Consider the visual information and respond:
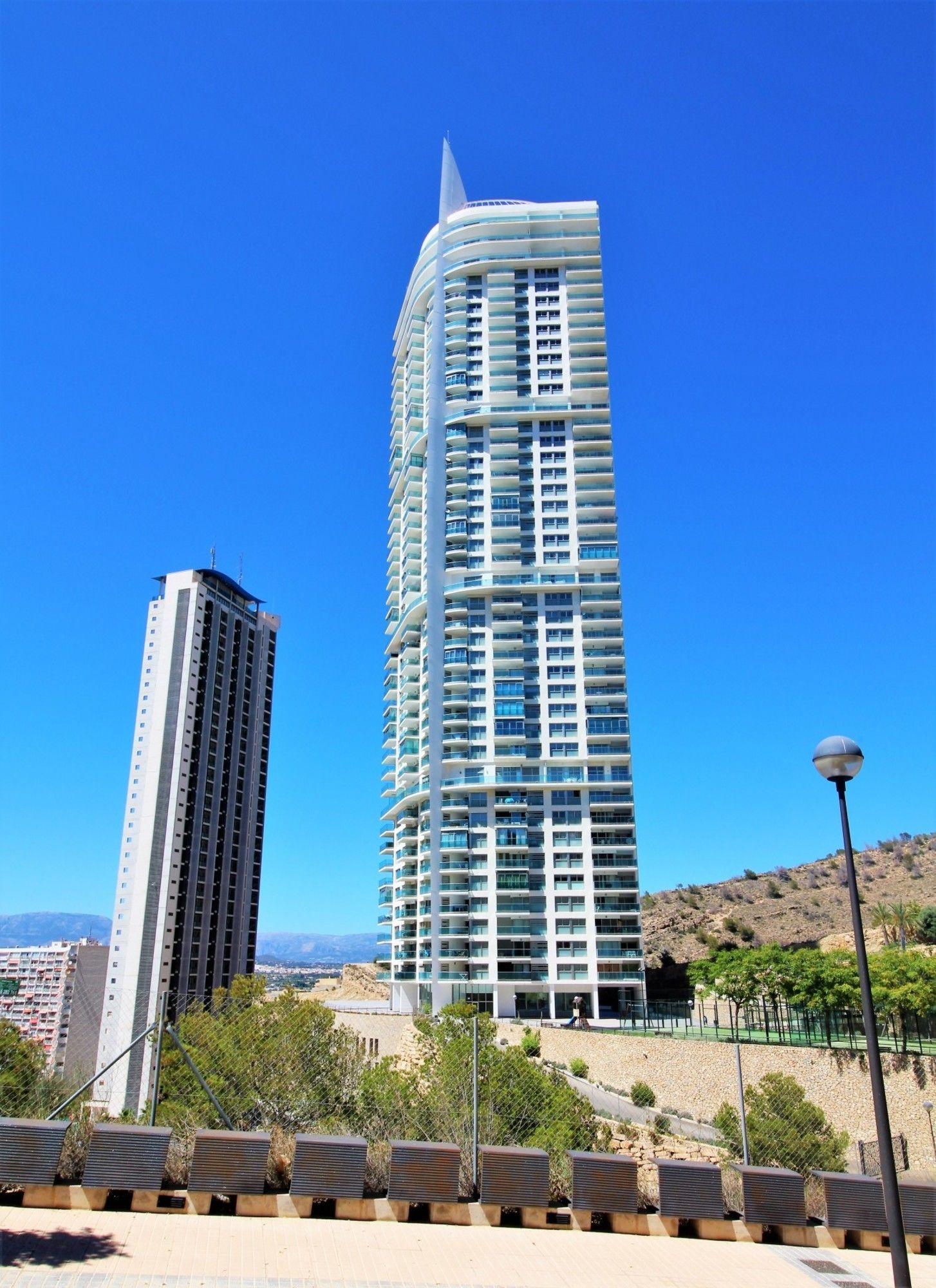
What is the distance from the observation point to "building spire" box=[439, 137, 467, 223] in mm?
81188

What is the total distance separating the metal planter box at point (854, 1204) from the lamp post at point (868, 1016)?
4.52 feet

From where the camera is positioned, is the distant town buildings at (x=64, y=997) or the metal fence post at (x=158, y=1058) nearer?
the metal fence post at (x=158, y=1058)

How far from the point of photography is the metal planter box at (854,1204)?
9.80 metres

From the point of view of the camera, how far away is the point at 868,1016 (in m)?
8.24

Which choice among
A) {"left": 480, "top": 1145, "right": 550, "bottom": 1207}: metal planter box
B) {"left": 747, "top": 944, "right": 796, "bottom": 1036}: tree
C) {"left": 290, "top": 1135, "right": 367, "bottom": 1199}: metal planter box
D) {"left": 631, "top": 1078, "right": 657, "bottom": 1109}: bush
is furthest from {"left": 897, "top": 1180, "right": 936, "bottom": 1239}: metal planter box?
{"left": 747, "top": 944, "right": 796, "bottom": 1036}: tree

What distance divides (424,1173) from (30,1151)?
395 cm

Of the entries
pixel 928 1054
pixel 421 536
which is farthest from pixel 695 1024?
pixel 421 536

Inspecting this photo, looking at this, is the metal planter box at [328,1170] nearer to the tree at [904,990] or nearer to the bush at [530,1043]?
the tree at [904,990]

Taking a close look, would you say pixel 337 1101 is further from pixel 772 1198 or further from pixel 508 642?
pixel 508 642

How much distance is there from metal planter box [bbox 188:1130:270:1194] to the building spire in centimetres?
8179

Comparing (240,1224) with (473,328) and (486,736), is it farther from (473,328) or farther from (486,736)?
(473,328)

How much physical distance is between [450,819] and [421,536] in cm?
2419

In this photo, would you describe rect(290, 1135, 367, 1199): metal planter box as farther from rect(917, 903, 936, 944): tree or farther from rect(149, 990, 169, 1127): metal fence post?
rect(917, 903, 936, 944): tree

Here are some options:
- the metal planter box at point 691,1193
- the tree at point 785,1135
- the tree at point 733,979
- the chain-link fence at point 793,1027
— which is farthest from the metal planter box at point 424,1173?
the tree at point 733,979
